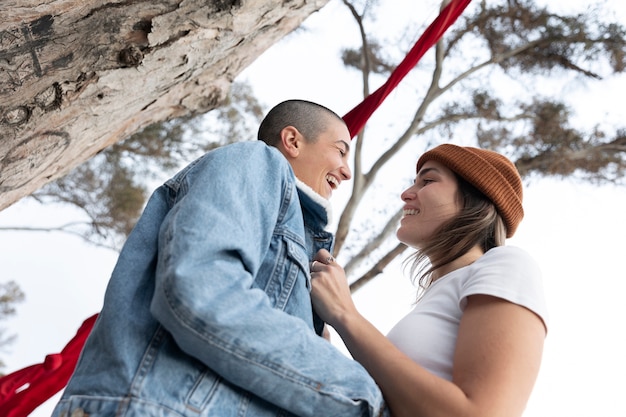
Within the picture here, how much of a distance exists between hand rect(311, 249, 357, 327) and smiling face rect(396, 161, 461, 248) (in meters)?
0.30

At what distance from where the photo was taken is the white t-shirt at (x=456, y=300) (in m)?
1.05

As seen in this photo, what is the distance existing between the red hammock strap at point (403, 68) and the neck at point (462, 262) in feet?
3.69

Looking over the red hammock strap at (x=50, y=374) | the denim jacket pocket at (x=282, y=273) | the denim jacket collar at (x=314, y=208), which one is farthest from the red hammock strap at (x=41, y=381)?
the denim jacket pocket at (x=282, y=273)

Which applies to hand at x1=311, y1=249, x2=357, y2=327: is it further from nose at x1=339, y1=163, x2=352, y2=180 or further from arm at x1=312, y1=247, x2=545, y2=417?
nose at x1=339, y1=163, x2=352, y2=180

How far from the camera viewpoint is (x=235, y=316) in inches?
33.3

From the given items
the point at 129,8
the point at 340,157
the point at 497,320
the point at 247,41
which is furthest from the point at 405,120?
the point at 497,320

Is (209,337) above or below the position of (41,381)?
above

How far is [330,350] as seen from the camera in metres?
0.92

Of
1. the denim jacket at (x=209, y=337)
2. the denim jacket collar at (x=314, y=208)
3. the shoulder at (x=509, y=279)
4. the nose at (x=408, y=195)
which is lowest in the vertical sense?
the denim jacket at (x=209, y=337)

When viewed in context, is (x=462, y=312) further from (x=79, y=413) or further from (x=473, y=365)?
(x=79, y=413)

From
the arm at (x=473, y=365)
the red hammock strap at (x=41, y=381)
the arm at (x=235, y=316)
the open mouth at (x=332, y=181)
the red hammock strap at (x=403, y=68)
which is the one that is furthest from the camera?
the red hammock strap at (x=403, y=68)

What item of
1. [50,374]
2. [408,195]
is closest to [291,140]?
[408,195]

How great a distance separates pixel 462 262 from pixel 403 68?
1314 mm

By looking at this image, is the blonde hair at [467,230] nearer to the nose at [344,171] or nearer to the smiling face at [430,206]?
the smiling face at [430,206]
